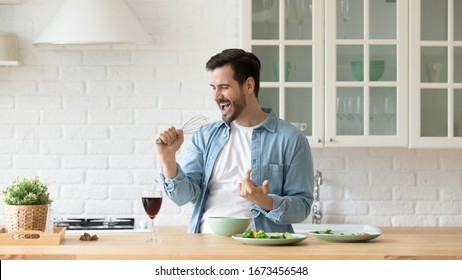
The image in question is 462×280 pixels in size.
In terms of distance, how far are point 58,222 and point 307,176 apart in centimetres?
162

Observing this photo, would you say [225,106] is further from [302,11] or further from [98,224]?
[98,224]

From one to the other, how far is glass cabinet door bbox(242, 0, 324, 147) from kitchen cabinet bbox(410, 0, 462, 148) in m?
0.49

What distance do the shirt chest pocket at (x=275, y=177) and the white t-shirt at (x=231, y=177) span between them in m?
0.10

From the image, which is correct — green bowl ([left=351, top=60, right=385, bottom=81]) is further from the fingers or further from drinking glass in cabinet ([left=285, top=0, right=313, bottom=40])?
the fingers

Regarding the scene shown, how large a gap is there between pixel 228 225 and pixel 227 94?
74cm

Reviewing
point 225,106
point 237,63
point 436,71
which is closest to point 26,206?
point 225,106

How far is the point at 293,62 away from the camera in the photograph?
4.85 m

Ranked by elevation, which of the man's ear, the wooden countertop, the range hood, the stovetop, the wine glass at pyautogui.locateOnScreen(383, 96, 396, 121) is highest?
the range hood

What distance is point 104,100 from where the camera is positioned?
5.13m

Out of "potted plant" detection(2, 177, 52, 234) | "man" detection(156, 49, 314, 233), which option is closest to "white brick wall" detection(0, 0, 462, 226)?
"man" detection(156, 49, 314, 233)

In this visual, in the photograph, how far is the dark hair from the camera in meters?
3.95

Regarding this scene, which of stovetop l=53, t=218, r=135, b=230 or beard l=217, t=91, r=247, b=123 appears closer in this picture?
beard l=217, t=91, r=247, b=123
